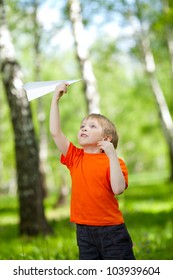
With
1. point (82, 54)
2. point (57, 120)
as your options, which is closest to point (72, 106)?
point (82, 54)

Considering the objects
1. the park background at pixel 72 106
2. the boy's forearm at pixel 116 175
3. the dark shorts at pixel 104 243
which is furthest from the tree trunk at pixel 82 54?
the boy's forearm at pixel 116 175

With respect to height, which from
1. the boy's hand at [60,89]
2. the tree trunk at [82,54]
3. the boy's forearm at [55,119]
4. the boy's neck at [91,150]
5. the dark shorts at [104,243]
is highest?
the tree trunk at [82,54]

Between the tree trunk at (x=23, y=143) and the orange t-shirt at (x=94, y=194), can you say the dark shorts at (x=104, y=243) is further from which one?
the tree trunk at (x=23, y=143)

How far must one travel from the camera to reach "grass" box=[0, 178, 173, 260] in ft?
19.4

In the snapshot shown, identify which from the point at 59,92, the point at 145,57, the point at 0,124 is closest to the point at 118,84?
the point at 0,124

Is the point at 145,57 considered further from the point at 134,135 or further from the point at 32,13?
the point at 134,135

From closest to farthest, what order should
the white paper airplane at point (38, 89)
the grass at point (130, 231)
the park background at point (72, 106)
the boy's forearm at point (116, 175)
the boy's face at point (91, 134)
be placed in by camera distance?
the boy's forearm at point (116, 175) → the white paper airplane at point (38, 89) → the boy's face at point (91, 134) → the grass at point (130, 231) → the park background at point (72, 106)

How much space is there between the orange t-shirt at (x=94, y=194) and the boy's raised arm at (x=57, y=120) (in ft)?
0.73

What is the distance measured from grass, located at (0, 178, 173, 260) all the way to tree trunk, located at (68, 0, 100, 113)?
6.95 ft

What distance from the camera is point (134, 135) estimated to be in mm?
39500

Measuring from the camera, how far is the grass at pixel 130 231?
5.92 meters

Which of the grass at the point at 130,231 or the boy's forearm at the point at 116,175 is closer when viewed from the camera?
the boy's forearm at the point at 116,175

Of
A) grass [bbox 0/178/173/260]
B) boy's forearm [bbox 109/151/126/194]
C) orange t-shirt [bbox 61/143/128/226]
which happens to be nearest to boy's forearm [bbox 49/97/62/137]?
orange t-shirt [bbox 61/143/128/226]

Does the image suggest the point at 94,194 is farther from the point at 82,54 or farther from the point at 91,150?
the point at 82,54
